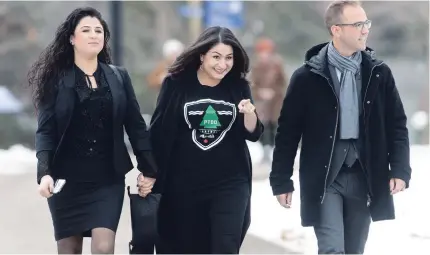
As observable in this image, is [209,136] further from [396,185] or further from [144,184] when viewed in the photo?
[396,185]

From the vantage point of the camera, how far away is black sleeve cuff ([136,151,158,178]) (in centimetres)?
572

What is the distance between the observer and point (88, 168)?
5.56 meters

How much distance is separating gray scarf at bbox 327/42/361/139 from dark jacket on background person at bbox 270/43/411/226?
0.11 feet

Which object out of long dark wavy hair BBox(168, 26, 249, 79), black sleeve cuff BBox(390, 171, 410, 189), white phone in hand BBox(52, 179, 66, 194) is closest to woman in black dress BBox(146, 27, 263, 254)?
long dark wavy hair BBox(168, 26, 249, 79)

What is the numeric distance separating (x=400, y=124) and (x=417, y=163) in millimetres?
Result: 5254

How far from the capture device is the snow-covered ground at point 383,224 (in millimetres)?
8188

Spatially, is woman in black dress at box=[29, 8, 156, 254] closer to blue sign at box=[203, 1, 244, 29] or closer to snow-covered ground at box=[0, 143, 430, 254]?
snow-covered ground at box=[0, 143, 430, 254]

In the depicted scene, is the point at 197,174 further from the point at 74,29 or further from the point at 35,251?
the point at 35,251

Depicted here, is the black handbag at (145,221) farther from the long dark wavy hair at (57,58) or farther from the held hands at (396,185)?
the held hands at (396,185)

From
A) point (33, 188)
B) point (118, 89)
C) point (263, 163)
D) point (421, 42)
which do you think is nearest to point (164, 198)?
point (118, 89)

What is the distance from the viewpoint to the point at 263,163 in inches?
572

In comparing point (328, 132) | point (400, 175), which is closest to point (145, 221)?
point (328, 132)

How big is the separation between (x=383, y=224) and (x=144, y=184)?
3.74 metres

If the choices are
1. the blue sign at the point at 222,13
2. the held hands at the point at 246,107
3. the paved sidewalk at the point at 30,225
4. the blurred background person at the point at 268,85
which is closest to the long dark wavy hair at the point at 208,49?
the held hands at the point at 246,107
